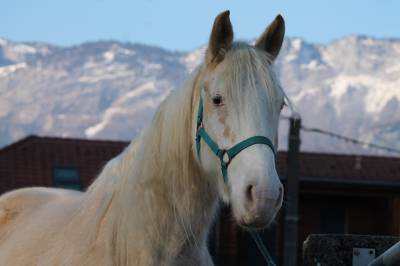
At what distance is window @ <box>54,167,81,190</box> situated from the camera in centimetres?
3536

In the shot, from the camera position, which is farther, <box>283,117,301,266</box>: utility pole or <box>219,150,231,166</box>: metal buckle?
<box>283,117,301,266</box>: utility pole

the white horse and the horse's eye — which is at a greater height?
the horse's eye

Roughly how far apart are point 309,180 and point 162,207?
88.8ft

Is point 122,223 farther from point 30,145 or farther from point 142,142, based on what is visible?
point 30,145

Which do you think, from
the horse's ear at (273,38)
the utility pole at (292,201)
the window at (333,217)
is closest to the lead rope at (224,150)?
the horse's ear at (273,38)

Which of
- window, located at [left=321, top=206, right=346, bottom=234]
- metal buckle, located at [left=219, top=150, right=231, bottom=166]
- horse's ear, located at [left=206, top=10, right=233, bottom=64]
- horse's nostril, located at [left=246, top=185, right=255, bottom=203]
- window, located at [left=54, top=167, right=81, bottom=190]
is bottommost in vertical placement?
window, located at [left=321, top=206, right=346, bottom=234]

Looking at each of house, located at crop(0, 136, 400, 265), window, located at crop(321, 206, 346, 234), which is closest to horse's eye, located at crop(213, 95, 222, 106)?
house, located at crop(0, 136, 400, 265)

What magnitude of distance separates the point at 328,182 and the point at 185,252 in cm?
2740


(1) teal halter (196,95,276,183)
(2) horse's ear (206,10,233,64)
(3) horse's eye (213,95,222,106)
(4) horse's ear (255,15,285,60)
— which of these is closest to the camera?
(1) teal halter (196,95,276,183)

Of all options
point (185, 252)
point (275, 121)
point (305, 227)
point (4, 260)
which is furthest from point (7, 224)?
point (305, 227)

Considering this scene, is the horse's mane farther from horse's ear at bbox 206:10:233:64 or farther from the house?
the house

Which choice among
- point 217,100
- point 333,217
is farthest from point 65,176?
point 217,100

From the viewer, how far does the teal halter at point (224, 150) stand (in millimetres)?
4340

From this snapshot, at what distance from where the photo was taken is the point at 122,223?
15.6ft
